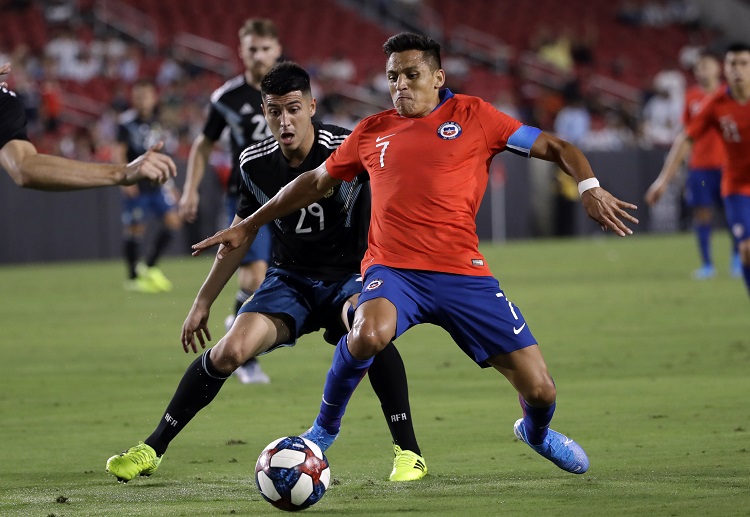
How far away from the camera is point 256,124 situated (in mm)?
9914

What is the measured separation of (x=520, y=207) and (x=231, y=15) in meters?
7.94

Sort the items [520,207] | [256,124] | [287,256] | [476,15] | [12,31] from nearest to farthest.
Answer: [287,256] → [256,124] → [12,31] → [520,207] → [476,15]

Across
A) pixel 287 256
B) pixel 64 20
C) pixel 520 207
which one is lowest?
pixel 520 207

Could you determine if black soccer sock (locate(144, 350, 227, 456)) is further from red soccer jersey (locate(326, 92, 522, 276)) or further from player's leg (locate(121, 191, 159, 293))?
player's leg (locate(121, 191, 159, 293))

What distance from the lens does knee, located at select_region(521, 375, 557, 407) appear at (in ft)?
20.1

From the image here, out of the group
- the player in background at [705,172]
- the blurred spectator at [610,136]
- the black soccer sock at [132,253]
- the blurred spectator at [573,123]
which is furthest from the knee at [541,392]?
the blurred spectator at [610,136]

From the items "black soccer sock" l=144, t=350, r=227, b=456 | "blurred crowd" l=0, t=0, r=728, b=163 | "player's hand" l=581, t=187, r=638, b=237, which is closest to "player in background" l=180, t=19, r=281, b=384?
"black soccer sock" l=144, t=350, r=227, b=456

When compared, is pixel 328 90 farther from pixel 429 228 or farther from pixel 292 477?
pixel 292 477

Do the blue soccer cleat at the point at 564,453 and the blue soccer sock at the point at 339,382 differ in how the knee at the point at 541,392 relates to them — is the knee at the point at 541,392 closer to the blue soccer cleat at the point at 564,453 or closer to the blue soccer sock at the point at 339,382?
the blue soccer cleat at the point at 564,453

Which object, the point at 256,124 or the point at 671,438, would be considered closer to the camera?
the point at 671,438

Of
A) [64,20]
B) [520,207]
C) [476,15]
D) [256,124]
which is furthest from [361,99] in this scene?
[256,124]

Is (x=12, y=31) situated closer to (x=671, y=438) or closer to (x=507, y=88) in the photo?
(x=507, y=88)

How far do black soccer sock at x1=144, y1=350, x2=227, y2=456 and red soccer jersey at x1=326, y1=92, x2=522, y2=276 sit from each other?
0.94m

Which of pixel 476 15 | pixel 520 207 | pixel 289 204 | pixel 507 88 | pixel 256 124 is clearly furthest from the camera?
pixel 476 15
